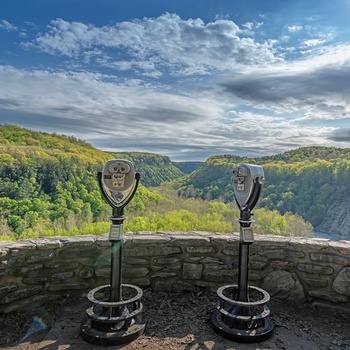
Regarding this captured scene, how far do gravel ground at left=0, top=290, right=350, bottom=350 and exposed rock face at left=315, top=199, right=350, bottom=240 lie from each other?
6.07 metres

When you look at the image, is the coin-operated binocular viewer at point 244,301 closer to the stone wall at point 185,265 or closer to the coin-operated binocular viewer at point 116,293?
the stone wall at point 185,265

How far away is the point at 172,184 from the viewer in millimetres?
11539

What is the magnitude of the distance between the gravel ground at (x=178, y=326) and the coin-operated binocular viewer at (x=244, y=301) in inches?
2.7

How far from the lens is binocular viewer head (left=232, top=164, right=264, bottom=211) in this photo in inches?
85.4

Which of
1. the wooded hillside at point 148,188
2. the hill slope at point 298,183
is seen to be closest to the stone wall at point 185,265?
the wooded hillside at point 148,188

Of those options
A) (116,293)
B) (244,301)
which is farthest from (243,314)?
(116,293)

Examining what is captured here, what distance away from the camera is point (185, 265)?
2.81 meters

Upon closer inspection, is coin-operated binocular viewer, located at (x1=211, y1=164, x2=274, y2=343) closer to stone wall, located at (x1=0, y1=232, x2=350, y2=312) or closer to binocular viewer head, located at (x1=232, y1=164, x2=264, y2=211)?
binocular viewer head, located at (x1=232, y1=164, x2=264, y2=211)

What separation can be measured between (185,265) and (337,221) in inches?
308

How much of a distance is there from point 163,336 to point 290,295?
1.28 m

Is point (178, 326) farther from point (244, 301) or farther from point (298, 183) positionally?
point (298, 183)

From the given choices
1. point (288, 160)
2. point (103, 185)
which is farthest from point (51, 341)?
point (288, 160)

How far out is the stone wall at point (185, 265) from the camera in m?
2.53

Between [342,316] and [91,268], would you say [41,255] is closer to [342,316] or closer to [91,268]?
[91,268]
